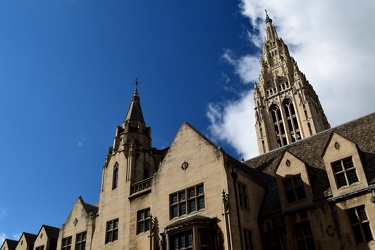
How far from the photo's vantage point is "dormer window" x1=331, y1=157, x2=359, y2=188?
71.4 ft

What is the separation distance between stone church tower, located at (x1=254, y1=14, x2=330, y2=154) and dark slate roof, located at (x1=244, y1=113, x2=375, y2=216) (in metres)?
52.6

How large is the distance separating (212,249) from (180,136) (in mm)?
9043

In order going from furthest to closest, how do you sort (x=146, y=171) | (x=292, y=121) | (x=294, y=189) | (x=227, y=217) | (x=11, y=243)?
(x=292, y=121) → (x=11, y=243) → (x=146, y=171) → (x=294, y=189) → (x=227, y=217)

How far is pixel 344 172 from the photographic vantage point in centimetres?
2203

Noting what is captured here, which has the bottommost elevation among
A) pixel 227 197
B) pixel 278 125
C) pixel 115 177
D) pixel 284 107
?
pixel 227 197

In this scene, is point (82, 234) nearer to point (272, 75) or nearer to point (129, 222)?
point (129, 222)

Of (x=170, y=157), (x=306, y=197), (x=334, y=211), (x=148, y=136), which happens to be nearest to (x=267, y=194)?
(x=306, y=197)

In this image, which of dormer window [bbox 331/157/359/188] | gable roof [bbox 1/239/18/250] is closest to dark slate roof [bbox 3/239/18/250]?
gable roof [bbox 1/239/18/250]

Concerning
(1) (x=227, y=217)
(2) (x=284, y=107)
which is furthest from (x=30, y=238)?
(2) (x=284, y=107)

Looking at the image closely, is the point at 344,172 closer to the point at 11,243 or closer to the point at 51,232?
the point at 51,232

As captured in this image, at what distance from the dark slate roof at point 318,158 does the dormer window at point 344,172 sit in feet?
2.40

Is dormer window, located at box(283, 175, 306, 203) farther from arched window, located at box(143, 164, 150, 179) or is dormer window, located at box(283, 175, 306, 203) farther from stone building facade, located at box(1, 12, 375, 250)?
arched window, located at box(143, 164, 150, 179)

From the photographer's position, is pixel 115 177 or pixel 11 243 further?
pixel 11 243

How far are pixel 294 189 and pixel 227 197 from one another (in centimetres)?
459
